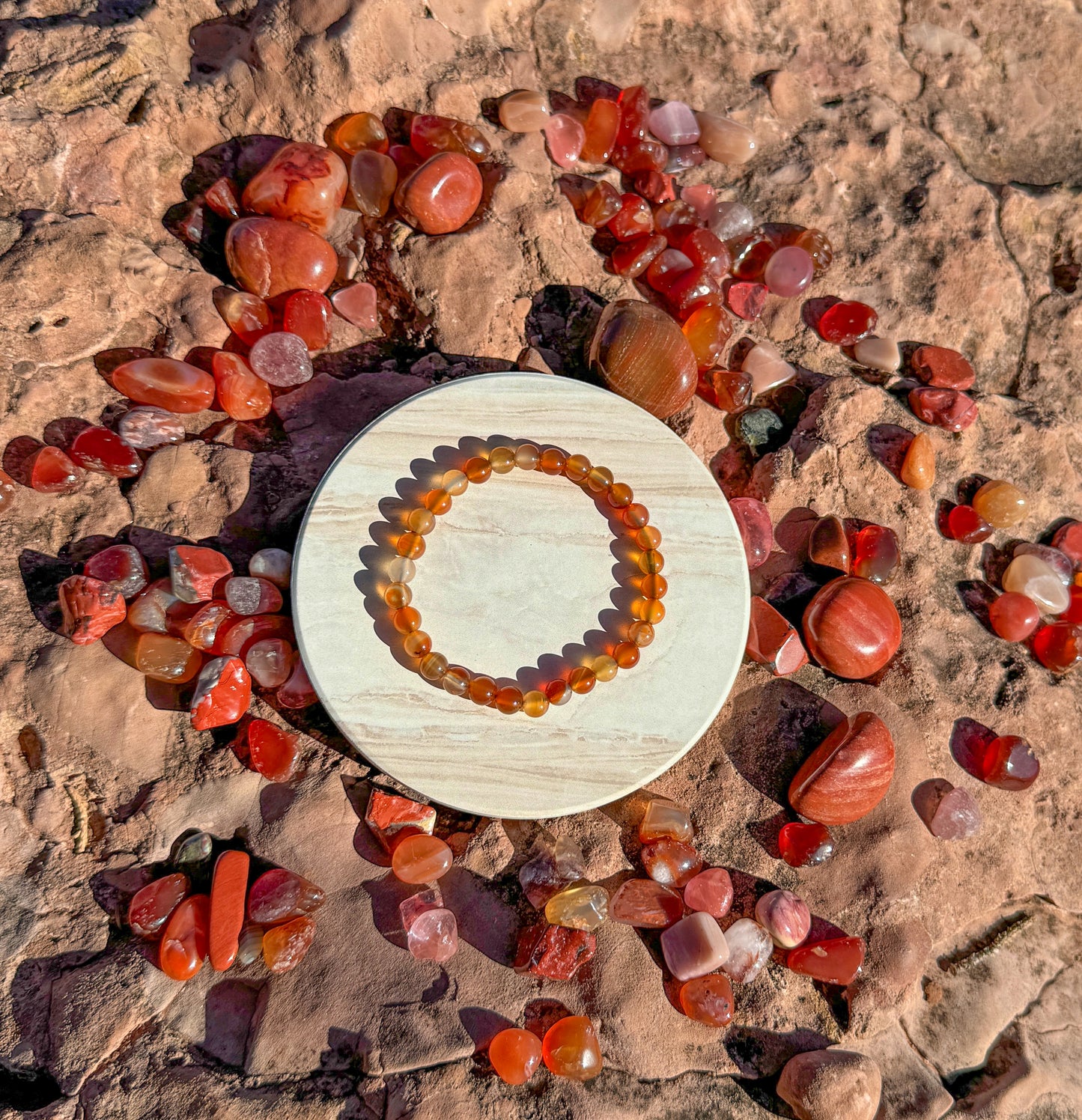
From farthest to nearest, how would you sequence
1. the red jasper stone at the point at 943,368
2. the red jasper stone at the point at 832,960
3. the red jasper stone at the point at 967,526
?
the red jasper stone at the point at 943,368 → the red jasper stone at the point at 967,526 → the red jasper stone at the point at 832,960

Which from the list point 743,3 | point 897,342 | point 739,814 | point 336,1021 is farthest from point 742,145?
point 336,1021

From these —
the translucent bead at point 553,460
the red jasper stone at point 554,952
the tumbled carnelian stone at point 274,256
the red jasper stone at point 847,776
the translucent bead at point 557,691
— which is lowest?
the red jasper stone at point 554,952

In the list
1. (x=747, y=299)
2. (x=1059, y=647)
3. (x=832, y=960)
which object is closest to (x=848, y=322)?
(x=747, y=299)

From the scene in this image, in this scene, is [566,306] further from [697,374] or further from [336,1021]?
[336,1021]

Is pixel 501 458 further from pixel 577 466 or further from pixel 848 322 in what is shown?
pixel 848 322

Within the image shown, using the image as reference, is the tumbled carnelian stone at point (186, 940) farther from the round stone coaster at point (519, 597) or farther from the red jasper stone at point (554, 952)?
the red jasper stone at point (554, 952)

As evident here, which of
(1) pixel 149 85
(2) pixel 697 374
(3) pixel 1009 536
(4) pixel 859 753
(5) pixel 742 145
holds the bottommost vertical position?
(4) pixel 859 753

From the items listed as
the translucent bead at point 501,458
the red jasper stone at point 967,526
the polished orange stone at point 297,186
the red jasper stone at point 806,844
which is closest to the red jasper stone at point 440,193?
the polished orange stone at point 297,186
